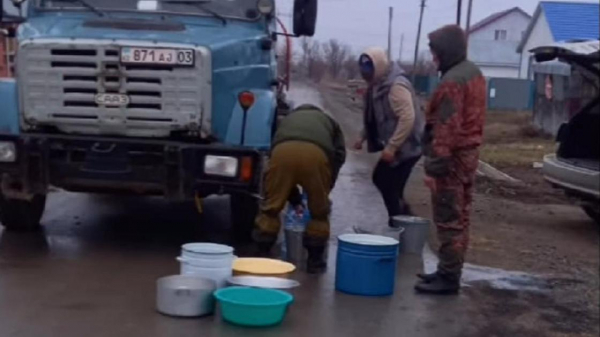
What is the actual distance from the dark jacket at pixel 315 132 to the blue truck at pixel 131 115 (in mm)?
381

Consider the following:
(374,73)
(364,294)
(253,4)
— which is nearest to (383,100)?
(374,73)

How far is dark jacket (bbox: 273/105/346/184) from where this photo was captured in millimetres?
7719

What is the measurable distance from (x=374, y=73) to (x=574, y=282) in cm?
228

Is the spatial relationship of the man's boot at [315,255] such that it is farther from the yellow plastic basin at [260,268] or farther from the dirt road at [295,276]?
the yellow plastic basin at [260,268]

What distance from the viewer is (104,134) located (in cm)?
823

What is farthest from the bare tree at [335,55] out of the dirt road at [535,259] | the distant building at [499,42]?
the dirt road at [535,259]

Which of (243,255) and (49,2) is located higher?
(49,2)

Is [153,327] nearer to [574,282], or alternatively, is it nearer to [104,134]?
[104,134]

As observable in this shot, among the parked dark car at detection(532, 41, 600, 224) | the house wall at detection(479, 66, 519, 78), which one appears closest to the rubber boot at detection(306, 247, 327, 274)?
the parked dark car at detection(532, 41, 600, 224)

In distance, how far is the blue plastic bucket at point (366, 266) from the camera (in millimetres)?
7445

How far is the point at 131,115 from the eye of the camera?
8164 mm

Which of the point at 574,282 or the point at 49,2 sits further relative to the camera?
the point at 49,2

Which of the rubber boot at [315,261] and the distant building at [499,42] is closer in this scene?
the rubber boot at [315,261]

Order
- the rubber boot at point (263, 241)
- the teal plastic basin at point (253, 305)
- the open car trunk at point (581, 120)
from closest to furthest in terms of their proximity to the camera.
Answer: the teal plastic basin at point (253, 305), the rubber boot at point (263, 241), the open car trunk at point (581, 120)
